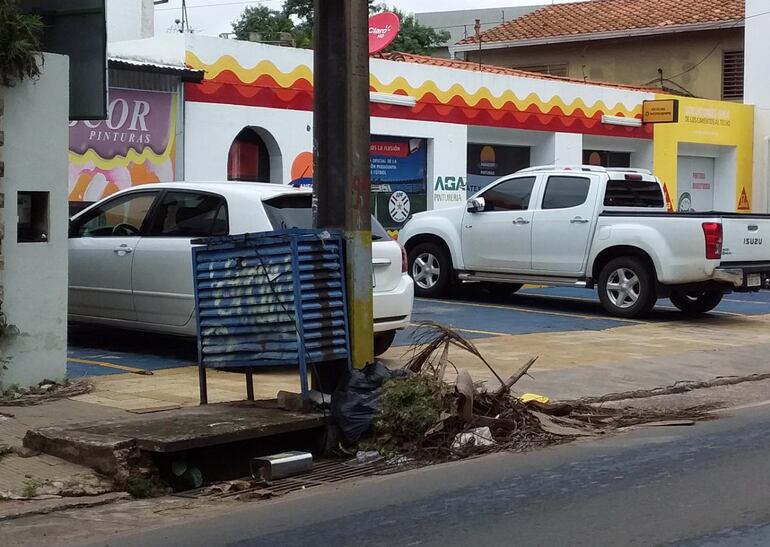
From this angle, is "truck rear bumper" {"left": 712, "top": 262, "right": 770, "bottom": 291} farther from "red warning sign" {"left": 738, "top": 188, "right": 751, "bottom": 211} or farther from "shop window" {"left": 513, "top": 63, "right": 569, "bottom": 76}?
"shop window" {"left": 513, "top": 63, "right": 569, "bottom": 76}

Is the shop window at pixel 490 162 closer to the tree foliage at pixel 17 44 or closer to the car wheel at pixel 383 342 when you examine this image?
the car wheel at pixel 383 342

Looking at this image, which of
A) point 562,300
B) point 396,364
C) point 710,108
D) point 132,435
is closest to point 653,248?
point 562,300

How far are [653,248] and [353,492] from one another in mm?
9250

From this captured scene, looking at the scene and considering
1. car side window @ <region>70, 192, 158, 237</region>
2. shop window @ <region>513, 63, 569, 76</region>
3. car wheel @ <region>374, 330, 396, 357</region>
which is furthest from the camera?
shop window @ <region>513, 63, 569, 76</region>

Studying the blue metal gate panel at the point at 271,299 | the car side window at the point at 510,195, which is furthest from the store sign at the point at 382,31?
the blue metal gate panel at the point at 271,299

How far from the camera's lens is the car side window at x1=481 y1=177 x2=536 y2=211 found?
16.9m

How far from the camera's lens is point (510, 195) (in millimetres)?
17141

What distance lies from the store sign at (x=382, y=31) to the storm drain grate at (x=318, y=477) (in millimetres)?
12667

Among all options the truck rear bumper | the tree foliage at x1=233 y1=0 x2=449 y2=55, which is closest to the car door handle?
the truck rear bumper

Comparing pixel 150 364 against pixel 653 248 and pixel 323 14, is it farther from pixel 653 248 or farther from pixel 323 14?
pixel 653 248

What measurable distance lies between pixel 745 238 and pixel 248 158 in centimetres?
778

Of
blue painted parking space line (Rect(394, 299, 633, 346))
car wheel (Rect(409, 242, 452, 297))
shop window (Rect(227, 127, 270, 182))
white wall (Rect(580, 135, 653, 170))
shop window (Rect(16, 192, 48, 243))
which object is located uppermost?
white wall (Rect(580, 135, 653, 170))

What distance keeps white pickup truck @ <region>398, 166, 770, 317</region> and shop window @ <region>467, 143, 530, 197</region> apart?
169 inches

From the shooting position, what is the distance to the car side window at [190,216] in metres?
10.9
